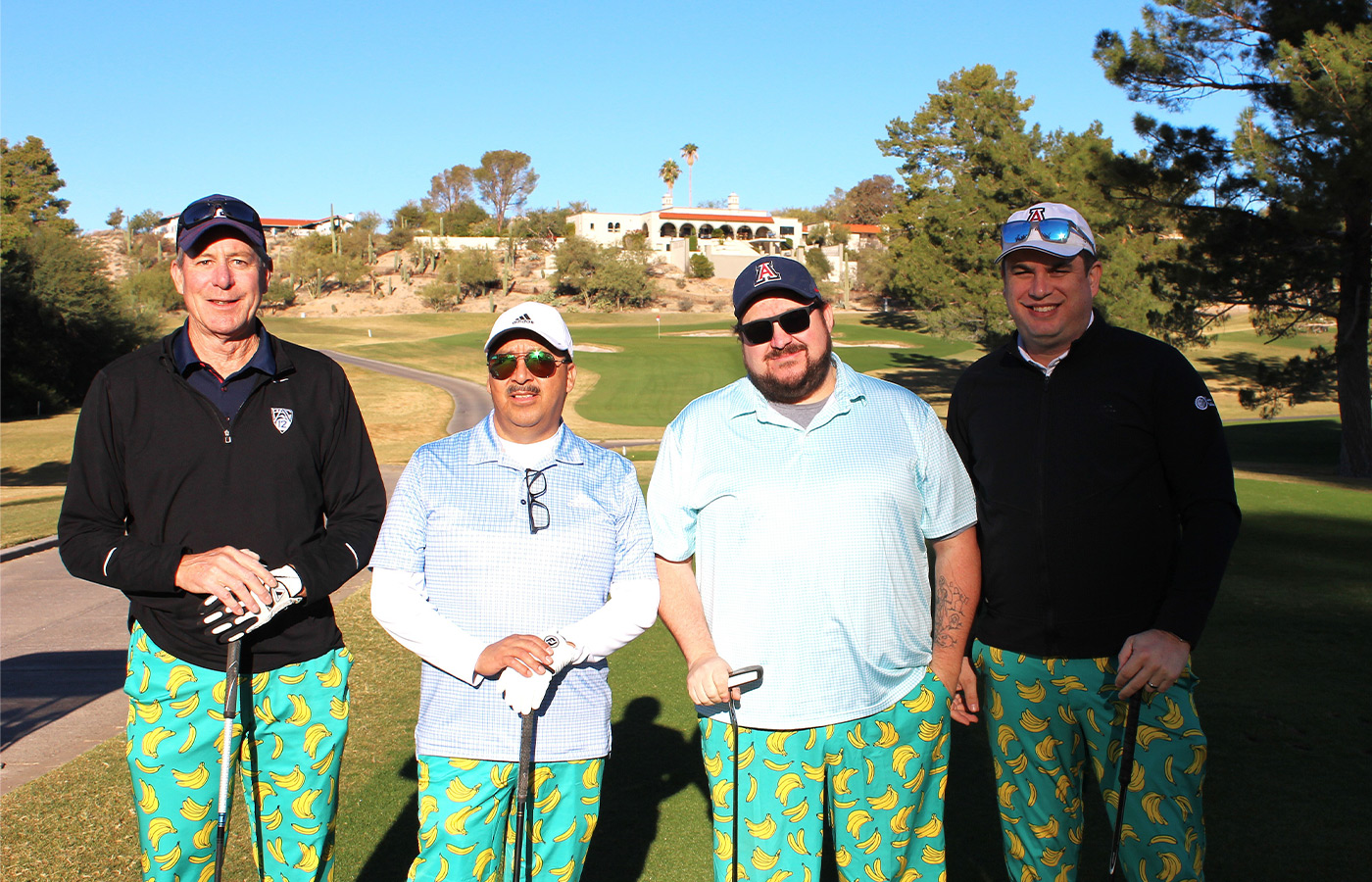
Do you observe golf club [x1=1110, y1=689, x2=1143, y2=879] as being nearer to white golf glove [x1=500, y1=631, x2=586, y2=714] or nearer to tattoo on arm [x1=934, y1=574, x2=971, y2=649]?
tattoo on arm [x1=934, y1=574, x2=971, y2=649]

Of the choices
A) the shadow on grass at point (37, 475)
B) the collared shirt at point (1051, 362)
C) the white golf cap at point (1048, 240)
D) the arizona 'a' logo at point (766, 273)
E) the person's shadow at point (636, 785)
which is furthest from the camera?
the shadow on grass at point (37, 475)

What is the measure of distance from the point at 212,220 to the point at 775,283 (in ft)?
5.62

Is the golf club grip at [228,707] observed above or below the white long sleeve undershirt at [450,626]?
below

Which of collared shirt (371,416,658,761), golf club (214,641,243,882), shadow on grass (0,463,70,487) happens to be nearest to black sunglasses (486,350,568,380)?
collared shirt (371,416,658,761)

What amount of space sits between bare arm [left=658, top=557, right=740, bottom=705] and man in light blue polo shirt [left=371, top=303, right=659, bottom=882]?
6cm

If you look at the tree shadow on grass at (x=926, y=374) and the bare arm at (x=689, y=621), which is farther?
the tree shadow on grass at (x=926, y=374)

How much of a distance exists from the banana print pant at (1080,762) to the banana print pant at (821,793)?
0.42 metres

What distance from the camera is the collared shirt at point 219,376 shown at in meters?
3.06

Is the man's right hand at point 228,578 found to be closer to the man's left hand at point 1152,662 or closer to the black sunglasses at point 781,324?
the black sunglasses at point 781,324

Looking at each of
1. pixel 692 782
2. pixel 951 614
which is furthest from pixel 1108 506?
pixel 692 782

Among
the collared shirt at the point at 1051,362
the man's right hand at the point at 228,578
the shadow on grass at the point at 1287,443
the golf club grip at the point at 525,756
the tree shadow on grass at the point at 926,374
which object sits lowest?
the shadow on grass at the point at 1287,443

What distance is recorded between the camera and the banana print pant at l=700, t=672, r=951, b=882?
2.90 meters

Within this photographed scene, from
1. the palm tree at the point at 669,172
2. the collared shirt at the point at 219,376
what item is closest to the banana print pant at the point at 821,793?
the collared shirt at the point at 219,376

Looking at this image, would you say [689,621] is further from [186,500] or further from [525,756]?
[186,500]
